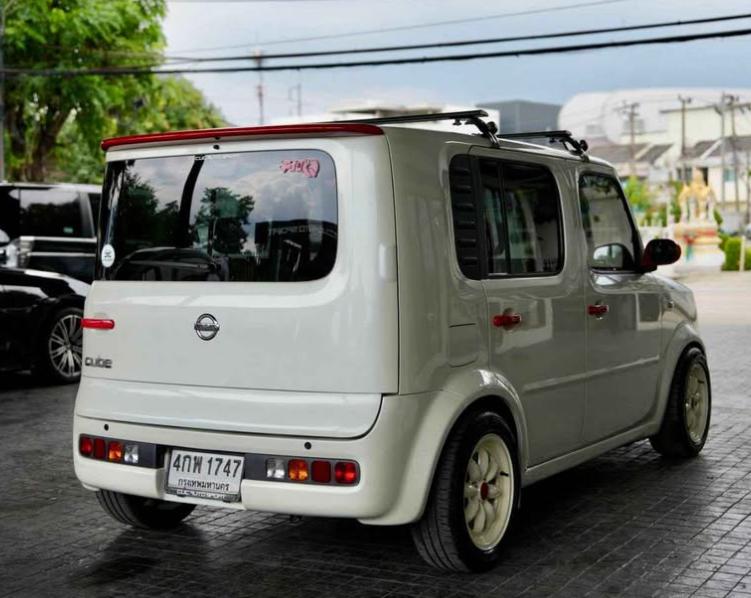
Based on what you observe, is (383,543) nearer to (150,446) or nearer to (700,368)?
(150,446)

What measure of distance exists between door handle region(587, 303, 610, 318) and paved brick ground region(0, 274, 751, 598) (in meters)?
1.03

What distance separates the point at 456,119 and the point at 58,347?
7637mm

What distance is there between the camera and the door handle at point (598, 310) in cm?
607

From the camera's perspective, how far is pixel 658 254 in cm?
680

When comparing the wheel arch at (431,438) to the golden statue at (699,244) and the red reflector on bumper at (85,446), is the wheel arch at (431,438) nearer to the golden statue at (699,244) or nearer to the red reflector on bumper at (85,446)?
the red reflector on bumper at (85,446)

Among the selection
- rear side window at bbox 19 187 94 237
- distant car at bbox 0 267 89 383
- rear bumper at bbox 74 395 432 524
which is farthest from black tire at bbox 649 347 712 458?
rear side window at bbox 19 187 94 237

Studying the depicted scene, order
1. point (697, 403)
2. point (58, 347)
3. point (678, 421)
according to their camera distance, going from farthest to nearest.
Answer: point (58, 347), point (697, 403), point (678, 421)

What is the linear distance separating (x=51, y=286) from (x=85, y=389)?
6765mm

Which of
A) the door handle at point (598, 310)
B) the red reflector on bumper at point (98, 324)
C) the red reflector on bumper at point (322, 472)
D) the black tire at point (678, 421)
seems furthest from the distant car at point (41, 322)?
the red reflector on bumper at point (322, 472)

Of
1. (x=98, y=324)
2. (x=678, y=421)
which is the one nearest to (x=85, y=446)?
(x=98, y=324)

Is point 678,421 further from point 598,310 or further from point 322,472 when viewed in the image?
point 322,472

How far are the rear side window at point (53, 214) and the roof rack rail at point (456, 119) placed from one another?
7.73 metres

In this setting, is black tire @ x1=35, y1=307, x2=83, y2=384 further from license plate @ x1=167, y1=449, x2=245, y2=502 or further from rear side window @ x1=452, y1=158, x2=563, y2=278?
rear side window @ x1=452, y1=158, x2=563, y2=278

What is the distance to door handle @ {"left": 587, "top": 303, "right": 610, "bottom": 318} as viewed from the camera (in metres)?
6.07
